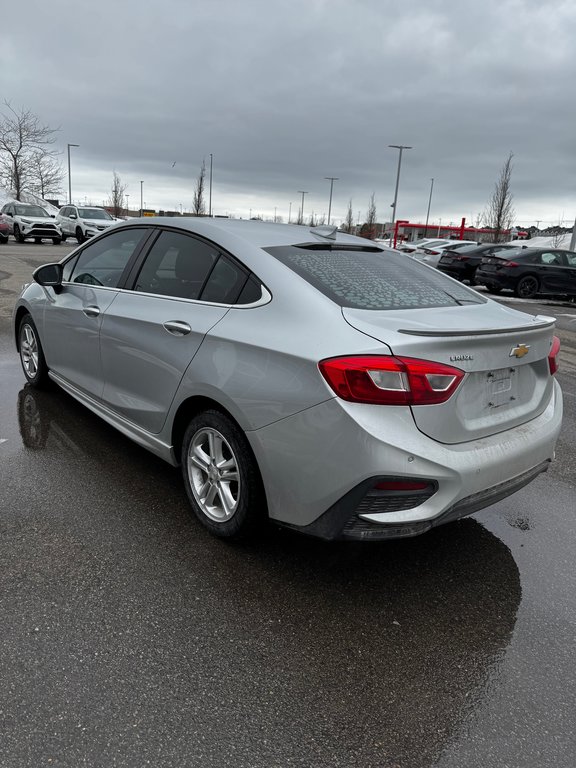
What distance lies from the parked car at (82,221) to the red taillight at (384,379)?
1086 inches

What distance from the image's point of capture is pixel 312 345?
99.0 inches

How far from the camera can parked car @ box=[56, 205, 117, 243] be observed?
2814cm

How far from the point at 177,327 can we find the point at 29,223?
26.6m

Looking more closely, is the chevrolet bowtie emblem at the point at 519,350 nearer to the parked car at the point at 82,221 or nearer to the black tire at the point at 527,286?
the black tire at the point at 527,286

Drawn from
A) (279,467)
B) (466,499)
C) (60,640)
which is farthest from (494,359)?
(60,640)

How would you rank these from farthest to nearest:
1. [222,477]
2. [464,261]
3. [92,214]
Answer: [92,214], [464,261], [222,477]

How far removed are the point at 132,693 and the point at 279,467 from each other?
1.02m

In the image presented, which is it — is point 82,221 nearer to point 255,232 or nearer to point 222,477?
point 255,232

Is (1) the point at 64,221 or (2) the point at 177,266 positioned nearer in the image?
(2) the point at 177,266

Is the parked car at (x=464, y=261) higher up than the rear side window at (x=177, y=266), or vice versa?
the rear side window at (x=177, y=266)

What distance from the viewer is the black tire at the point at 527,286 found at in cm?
1720

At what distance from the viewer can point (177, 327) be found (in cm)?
320

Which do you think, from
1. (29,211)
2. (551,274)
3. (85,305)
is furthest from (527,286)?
(29,211)

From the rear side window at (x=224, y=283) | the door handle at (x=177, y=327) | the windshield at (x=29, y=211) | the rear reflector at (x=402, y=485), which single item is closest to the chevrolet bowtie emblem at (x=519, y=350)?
the rear reflector at (x=402, y=485)
